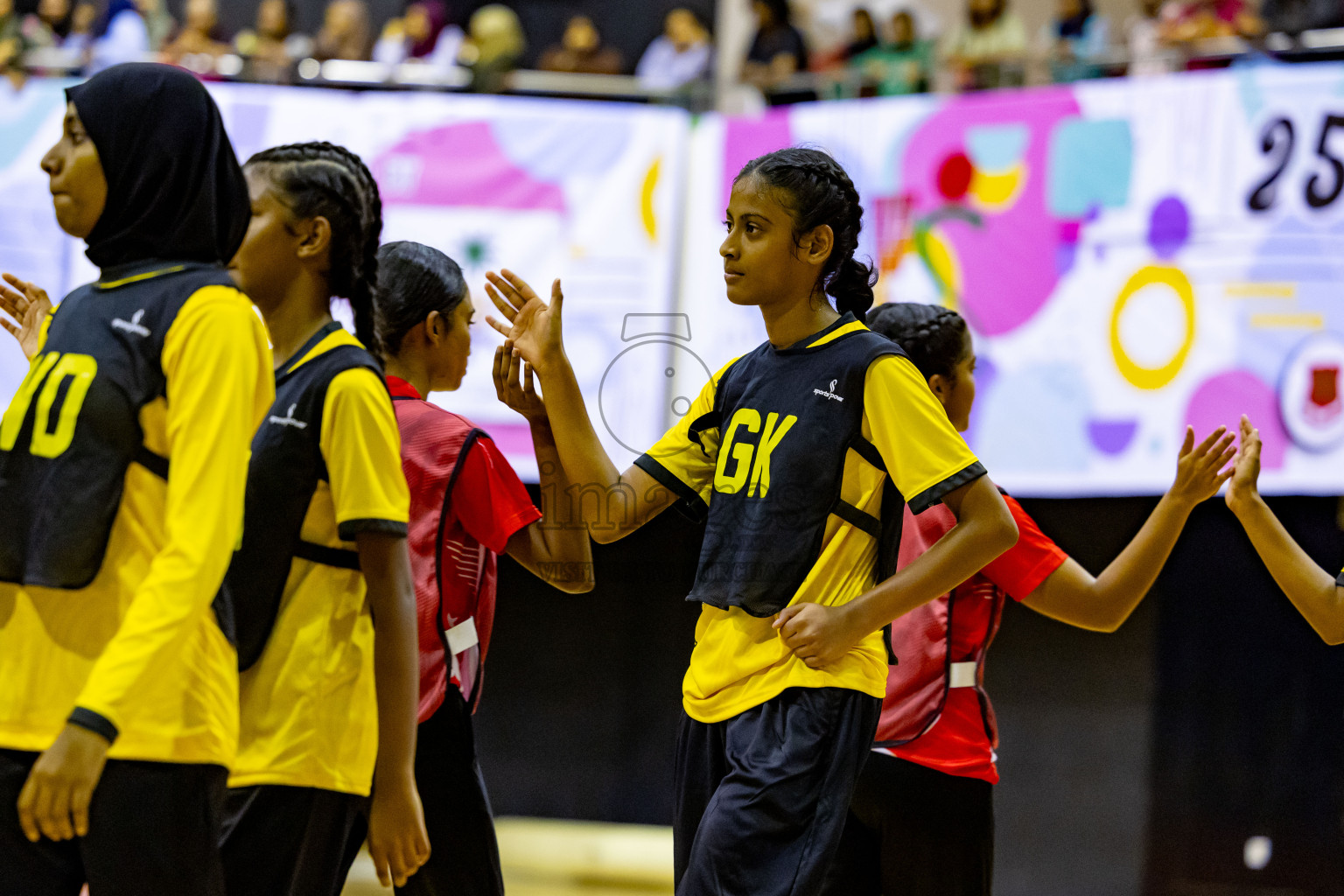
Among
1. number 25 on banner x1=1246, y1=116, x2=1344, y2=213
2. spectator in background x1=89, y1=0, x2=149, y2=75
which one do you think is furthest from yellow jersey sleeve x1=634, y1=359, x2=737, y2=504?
spectator in background x1=89, y1=0, x2=149, y2=75

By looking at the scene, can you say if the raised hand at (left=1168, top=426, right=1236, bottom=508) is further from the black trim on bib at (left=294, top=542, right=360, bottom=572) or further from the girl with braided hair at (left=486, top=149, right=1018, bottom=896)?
the black trim on bib at (left=294, top=542, right=360, bottom=572)

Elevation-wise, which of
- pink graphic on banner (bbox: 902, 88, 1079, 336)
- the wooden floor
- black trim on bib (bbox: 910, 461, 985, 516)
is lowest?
the wooden floor

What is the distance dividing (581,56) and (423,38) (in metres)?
1.37

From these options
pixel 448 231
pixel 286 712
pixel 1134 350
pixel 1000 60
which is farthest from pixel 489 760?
pixel 286 712

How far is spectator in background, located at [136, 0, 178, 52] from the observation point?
934 cm

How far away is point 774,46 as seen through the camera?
898cm

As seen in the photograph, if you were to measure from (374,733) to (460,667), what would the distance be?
19.7 inches

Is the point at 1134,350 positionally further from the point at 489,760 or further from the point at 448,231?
the point at 489,760

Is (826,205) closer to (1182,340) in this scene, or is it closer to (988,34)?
(1182,340)

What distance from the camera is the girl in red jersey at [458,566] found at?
2605mm

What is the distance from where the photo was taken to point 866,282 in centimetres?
267

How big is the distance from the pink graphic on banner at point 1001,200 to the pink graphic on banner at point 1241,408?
0.87 metres

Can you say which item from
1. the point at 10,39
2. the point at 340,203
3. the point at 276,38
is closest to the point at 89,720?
the point at 340,203

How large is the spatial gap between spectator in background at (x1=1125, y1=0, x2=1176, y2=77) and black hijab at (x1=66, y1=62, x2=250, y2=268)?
5686 mm
